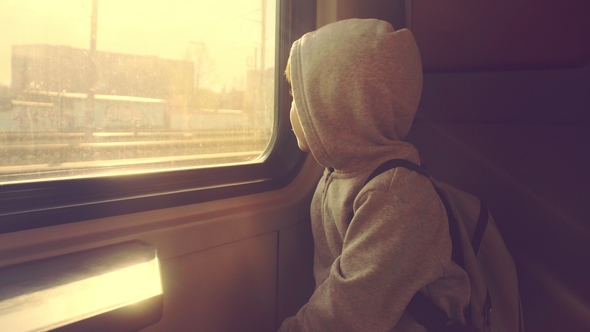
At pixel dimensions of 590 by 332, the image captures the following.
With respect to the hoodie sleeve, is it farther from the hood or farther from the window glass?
the window glass

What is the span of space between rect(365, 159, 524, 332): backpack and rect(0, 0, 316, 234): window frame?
49 centimetres

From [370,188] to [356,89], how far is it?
0.24 meters

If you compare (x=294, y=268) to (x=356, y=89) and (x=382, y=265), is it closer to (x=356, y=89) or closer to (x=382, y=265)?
(x=382, y=265)

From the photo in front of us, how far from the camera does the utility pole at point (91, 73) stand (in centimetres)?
93

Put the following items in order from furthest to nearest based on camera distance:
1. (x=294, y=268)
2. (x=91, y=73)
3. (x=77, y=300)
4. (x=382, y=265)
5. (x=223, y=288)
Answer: (x=294, y=268)
(x=223, y=288)
(x=91, y=73)
(x=382, y=265)
(x=77, y=300)

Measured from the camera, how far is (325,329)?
904mm

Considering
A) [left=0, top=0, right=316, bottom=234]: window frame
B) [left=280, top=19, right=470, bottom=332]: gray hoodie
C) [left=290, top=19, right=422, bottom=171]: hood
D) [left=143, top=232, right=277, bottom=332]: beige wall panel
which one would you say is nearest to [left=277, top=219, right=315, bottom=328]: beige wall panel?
[left=143, top=232, right=277, bottom=332]: beige wall panel

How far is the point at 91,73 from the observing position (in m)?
0.94

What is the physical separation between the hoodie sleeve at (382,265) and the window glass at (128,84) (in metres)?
0.58

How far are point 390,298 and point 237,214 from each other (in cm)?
51

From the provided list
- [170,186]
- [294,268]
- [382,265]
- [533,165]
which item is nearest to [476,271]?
[382,265]

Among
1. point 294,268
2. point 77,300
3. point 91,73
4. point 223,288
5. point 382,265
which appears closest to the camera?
point 77,300

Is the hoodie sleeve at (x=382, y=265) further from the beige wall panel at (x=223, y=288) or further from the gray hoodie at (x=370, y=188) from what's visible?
the beige wall panel at (x=223, y=288)

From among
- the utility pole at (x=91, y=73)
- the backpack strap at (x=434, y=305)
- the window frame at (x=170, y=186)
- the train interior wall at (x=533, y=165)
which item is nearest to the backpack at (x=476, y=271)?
the backpack strap at (x=434, y=305)
